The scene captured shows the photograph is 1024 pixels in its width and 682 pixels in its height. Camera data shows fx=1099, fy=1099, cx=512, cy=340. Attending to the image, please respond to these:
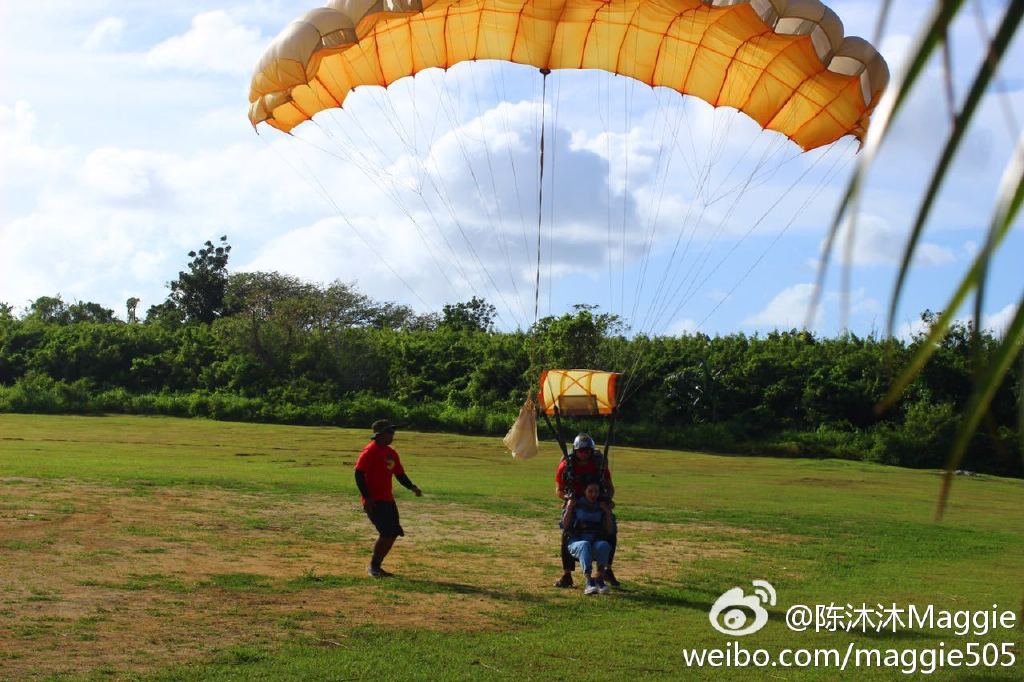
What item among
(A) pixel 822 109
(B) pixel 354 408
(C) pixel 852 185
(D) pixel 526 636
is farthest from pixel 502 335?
(C) pixel 852 185

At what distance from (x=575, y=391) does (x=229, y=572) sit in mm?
4226

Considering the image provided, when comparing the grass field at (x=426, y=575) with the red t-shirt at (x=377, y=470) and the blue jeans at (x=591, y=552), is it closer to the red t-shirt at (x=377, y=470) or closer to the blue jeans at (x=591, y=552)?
the blue jeans at (x=591, y=552)

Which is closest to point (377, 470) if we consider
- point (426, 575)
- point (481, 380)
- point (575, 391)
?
point (426, 575)

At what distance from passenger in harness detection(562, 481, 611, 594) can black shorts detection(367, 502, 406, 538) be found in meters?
1.71

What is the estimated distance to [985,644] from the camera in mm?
8750

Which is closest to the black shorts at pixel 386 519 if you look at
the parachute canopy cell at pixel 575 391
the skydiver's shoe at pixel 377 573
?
the skydiver's shoe at pixel 377 573

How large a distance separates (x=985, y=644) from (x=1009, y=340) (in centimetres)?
892

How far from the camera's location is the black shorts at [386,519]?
36.0ft

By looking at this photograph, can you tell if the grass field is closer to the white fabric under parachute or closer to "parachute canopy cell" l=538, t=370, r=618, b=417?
the white fabric under parachute

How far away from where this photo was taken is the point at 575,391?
40.8 feet

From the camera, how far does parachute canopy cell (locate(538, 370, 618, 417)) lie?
484 inches

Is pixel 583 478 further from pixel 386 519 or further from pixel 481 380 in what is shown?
pixel 481 380

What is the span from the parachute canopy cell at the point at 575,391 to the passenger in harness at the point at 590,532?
1767 mm

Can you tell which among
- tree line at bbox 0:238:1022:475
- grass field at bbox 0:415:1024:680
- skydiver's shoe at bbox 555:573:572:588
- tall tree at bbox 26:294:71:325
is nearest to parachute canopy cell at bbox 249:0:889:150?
grass field at bbox 0:415:1024:680
